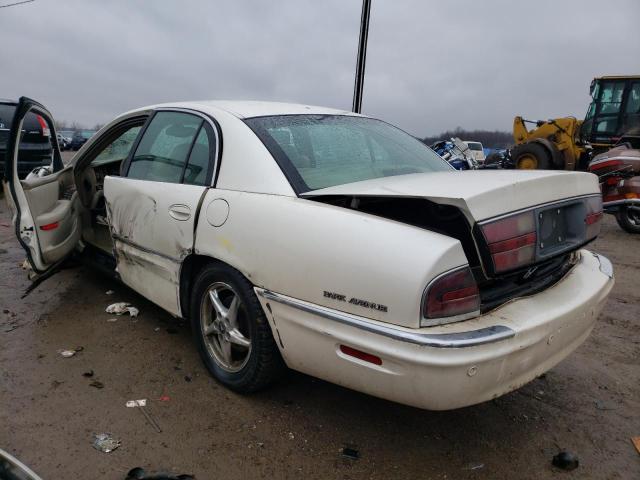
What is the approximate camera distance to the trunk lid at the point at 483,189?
5.85 ft

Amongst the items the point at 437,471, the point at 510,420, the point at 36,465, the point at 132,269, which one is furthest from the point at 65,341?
the point at 510,420

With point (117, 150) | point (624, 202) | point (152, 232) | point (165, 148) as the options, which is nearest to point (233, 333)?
point (152, 232)

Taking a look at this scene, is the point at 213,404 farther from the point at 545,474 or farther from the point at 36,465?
the point at 545,474

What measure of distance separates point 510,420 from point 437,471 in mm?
602

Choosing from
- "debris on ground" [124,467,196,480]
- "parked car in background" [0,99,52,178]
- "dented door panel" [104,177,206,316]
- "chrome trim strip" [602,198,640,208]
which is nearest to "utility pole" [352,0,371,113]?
"chrome trim strip" [602,198,640,208]

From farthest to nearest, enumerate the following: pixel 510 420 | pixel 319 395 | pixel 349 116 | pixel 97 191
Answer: pixel 97 191
pixel 349 116
pixel 319 395
pixel 510 420

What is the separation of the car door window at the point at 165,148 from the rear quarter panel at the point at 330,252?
2.18 ft

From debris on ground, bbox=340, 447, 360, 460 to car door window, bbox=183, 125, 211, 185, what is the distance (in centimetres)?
151

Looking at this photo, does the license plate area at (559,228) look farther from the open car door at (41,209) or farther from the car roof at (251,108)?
the open car door at (41,209)

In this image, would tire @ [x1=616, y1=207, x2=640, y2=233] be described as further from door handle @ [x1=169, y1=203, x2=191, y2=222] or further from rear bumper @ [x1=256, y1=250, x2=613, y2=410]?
door handle @ [x1=169, y1=203, x2=191, y2=222]

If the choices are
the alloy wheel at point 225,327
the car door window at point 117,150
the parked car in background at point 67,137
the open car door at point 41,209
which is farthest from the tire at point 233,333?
the parked car in background at point 67,137

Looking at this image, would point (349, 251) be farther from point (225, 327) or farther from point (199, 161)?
point (199, 161)

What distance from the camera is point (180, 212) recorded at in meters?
2.68

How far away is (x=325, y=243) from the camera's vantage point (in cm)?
195
